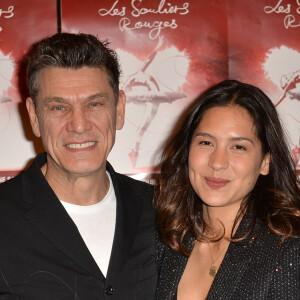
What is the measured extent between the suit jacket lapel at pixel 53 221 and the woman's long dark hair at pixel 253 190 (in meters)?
0.39

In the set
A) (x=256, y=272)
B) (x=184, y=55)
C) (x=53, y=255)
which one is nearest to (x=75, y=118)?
(x=53, y=255)

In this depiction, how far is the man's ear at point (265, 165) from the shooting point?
2174mm

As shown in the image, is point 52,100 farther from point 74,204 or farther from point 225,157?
point 225,157

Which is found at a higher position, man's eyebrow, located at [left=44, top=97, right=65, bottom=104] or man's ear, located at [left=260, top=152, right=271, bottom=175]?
man's eyebrow, located at [left=44, top=97, right=65, bottom=104]

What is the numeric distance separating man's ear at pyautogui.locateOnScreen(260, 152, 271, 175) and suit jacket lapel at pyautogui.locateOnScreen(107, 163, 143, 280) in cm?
52

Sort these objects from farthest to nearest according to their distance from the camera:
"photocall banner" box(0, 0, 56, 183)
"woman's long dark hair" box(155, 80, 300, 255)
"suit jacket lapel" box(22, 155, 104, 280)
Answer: "photocall banner" box(0, 0, 56, 183)
"woman's long dark hair" box(155, 80, 300, 255)
"suit jacket lapel" box(22, 155, 104, 280)

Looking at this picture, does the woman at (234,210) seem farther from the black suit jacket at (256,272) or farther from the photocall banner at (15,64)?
the photocall banner at (15,64)

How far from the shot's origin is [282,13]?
10.2ft

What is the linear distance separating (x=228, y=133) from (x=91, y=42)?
0.65 metres

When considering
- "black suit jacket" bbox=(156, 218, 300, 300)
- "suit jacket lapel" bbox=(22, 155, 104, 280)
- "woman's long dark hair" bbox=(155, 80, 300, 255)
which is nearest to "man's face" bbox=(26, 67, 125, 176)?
"suit jacket lapel" bbox=(22, 155, 104, 280)

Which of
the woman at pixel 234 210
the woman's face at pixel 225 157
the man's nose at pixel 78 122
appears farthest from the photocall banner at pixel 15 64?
the woman's face at pixel 225 157

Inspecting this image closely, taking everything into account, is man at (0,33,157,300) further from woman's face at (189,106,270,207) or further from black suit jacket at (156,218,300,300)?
woman's face at (189,106,270,207)

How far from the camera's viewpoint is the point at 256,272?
1.95 metres

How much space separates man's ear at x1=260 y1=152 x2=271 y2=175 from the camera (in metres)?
2.17
